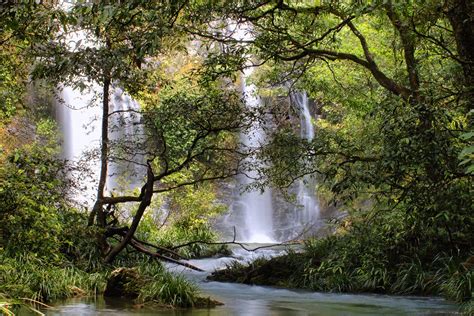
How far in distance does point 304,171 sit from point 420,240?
119 inches

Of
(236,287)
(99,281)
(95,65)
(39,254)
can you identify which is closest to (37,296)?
(39,254)

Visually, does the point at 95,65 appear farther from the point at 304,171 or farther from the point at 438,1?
the point at 304,171

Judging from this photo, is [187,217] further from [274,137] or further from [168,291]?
[168,291]

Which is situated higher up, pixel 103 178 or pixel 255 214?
pixel 255 214

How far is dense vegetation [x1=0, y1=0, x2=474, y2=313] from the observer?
8.07 meters

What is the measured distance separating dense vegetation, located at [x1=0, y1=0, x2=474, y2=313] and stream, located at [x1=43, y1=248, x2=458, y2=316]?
0.52m

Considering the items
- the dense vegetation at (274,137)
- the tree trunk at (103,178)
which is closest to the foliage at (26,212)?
the dense vegetation at (274,137)

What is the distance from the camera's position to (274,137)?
505 inches

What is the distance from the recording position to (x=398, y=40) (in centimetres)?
1459

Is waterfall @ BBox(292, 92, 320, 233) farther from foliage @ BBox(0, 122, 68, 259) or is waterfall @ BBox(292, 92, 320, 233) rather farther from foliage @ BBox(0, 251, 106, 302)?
foliage @ BBox(0, 122, 68, 259)

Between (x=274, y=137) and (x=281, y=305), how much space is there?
3.99m

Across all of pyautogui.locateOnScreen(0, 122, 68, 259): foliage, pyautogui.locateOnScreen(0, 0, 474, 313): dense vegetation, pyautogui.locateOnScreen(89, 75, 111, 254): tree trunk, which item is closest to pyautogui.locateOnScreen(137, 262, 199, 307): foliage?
pyautogui.locateOnScreen(0, 0, 474, 313): dense vegetation

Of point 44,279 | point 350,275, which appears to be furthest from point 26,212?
point 350,275

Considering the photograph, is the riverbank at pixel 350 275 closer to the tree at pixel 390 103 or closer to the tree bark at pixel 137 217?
the tree at pixel 390 103
